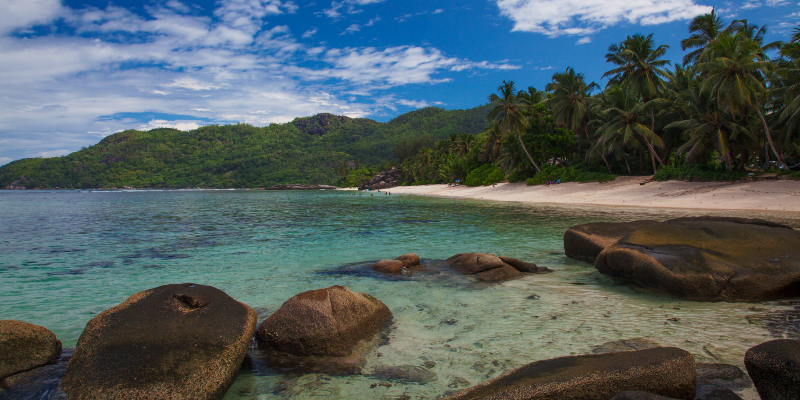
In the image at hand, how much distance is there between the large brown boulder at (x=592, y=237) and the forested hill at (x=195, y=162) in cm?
15258

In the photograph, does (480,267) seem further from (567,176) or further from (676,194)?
(567,176)

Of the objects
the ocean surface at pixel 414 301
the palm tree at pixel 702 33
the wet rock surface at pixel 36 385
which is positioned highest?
the palm tree at pixel 702 33

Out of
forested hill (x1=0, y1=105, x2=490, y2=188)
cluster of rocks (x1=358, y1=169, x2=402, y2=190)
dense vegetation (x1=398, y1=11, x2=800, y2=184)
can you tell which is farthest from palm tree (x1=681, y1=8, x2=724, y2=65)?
forested hill (x1=0, y1=105, x2=490, y2=188)

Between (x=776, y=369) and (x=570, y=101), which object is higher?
(x=570, y=101)

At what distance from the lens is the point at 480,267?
32.2 ft

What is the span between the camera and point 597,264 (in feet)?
31.4

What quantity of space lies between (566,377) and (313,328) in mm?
3299

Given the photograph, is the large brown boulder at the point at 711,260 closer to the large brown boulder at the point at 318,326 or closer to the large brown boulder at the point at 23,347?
the large brown boulder at the point at 318,326

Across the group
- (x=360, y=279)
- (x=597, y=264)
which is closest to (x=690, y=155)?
(x=597, y=264)

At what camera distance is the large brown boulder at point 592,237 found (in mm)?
10461

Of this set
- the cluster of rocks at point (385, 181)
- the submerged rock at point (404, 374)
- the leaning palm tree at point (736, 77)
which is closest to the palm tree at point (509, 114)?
the leaning palm tree at point (736, 77)

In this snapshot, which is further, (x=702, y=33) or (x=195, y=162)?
(x=195, y=162)

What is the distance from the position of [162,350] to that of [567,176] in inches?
1894

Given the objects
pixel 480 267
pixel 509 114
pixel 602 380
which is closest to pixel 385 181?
pixel 509 114
